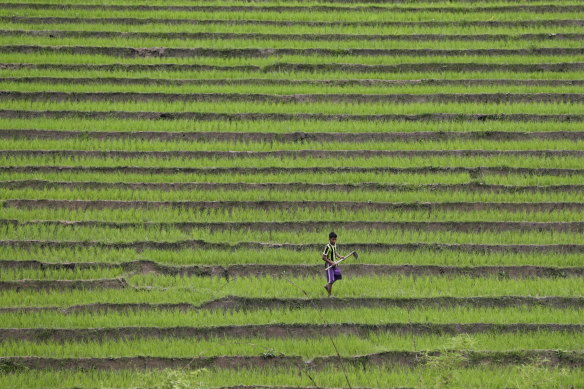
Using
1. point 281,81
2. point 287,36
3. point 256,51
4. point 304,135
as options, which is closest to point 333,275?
point 304,135

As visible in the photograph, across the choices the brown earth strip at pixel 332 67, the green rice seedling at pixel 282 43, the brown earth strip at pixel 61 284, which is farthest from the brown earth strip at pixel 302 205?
the green rice seedling at pixel 282 43

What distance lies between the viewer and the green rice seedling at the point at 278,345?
28.7ft

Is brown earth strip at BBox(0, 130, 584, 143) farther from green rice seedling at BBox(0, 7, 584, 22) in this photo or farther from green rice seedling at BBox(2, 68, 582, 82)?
green rice seedling at BBox(0, 7, 584, 22)

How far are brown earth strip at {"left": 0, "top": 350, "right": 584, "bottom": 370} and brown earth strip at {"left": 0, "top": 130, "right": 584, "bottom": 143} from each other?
4874 mm

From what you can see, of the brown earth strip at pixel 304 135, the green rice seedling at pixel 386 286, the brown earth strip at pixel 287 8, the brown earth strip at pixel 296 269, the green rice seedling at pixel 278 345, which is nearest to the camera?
the green rice seedling at pixel 278 345

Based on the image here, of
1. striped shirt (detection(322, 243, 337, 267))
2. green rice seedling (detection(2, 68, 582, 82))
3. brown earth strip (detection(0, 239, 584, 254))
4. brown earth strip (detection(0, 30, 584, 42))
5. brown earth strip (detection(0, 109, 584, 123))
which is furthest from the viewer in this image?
brown earth strip (detection(0, 30, 584, 42))

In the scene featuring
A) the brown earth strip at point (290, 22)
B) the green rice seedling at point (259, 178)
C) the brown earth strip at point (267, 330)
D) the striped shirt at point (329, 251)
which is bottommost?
the brown earth strip at point (267, 330)

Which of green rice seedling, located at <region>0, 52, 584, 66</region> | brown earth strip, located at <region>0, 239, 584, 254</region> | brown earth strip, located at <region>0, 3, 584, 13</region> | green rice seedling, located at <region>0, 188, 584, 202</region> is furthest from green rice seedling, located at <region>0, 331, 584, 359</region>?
brown earth strip, located at <region>0, 3, 584, 13</region>

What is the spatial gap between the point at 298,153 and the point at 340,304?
355 centimetres

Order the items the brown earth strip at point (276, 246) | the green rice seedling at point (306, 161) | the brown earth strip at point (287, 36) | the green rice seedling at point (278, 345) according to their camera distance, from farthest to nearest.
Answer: the brown earth strip at point (287, 36), the green rice seedling at point (306, 161), the brown earth strip at point (276, 246), the green rice seedling at point (278, 345)

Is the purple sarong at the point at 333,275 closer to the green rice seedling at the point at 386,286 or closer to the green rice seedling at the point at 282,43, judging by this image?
the green rice seedling at the point at 386,286

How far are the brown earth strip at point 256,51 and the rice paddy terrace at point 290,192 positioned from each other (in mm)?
41

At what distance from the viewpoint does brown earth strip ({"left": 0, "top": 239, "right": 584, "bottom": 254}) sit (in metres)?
10.6

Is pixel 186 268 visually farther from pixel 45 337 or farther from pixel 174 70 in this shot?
pixel 174 70
